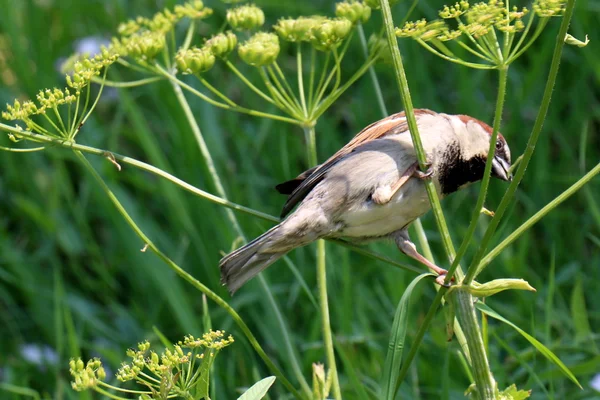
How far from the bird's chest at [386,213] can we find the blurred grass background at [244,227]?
0.75 m

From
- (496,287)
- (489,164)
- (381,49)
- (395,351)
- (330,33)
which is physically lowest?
(395,351)

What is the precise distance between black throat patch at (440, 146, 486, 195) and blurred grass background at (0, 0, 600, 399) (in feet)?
2.49

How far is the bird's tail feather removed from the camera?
2771mm

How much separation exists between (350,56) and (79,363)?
4.01 metres

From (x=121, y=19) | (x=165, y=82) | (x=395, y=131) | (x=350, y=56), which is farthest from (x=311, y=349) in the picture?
(x=121, y=19)

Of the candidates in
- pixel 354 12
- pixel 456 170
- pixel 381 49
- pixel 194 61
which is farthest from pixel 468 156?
pixel 194 61

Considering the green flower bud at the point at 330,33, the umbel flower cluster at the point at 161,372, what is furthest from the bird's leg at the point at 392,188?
the umbel flower cluster at the point at 161,372

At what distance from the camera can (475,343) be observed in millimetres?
2238

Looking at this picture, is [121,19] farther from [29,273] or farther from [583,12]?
[583,12]

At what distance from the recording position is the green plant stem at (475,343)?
7.35 feet

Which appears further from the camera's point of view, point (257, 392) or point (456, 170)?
point (456, 170)

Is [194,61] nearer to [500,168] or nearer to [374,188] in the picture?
[374,188]

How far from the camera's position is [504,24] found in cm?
210

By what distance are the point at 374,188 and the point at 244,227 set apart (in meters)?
1.77
